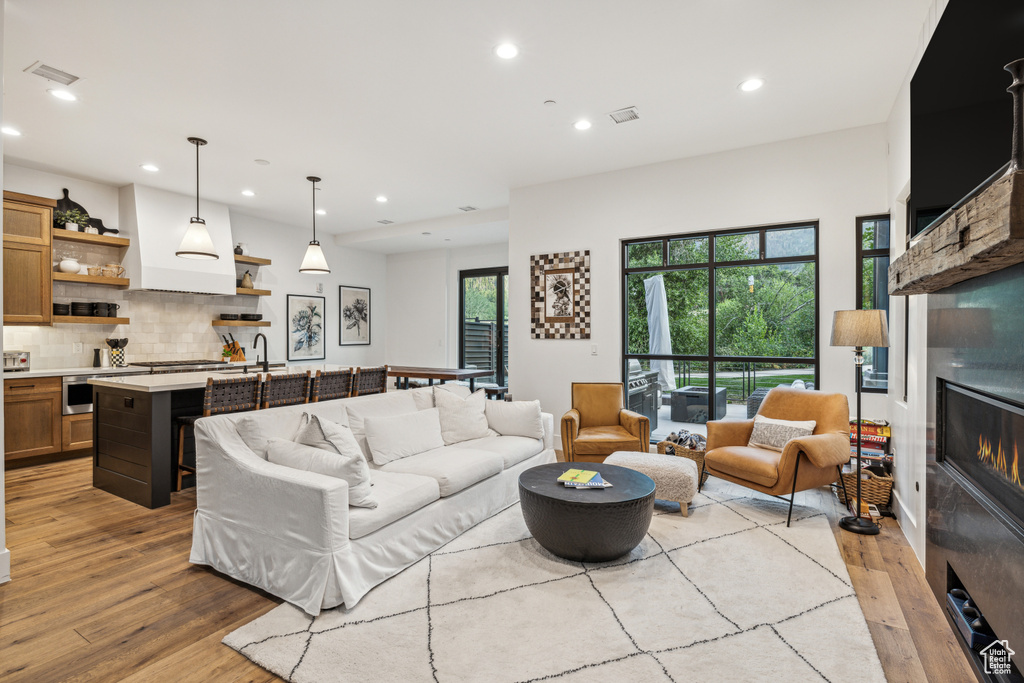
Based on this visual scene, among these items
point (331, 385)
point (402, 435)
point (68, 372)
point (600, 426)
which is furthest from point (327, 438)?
point (68, 372)

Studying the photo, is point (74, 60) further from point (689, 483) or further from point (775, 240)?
point (775, 240)

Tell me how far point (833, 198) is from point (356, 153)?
4.11 metres

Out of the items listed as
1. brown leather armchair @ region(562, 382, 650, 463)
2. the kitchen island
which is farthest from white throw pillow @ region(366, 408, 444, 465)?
the kitchen island

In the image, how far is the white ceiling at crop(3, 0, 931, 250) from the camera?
2.63 metres

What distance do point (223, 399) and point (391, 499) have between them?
75.7 inches

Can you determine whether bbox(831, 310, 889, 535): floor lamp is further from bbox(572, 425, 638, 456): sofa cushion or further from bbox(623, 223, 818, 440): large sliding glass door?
bbox(572, 425, 638, 456): sofa cushion

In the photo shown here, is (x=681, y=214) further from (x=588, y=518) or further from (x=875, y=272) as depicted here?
(x=588, y=518)

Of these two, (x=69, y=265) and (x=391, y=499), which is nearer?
(x=391, y=499)

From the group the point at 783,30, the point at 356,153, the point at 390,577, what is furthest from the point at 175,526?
the point at 783,30

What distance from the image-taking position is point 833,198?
13.5 ft

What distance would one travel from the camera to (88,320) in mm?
5277

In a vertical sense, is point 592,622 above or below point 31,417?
below

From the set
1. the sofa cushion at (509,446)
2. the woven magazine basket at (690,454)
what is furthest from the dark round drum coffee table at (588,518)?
the woven magazine basket at (690,454)

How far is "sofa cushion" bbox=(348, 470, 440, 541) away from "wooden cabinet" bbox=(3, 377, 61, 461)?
3950mm
